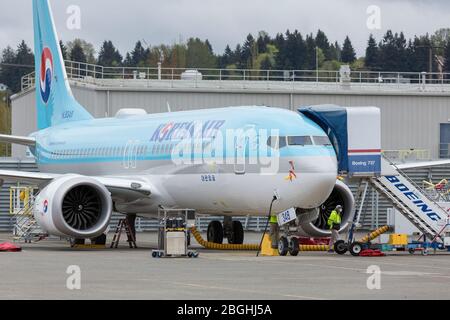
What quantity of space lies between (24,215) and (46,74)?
5.72 metres

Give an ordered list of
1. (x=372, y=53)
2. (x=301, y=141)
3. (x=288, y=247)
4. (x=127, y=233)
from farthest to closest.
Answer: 1. (x=372, y=53)
2. (x=127, y=233)
3. (x=301, y=141)
4. (x=288, y=247)

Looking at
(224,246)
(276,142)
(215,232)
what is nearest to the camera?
(276,142)

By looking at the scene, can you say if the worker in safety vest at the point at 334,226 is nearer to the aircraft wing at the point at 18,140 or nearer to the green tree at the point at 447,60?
the aircraft wing at the point at 18,140

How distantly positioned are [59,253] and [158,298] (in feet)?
51.0

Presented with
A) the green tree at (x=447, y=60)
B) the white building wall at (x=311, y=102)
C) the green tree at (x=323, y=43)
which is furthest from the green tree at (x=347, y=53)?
the white building wall at (x=311, y=102)

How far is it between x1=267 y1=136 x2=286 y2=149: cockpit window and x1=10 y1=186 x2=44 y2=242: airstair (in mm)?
12176

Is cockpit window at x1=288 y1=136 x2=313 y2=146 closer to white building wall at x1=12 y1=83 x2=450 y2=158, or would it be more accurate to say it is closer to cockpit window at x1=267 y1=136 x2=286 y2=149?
cockpit window at x1=267 y1=136 x2=286 y2=149

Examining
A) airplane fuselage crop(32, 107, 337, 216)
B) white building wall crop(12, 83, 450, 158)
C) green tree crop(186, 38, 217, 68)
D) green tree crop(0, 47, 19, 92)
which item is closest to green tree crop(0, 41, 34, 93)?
green tree crop(0, 47, 19, 92)

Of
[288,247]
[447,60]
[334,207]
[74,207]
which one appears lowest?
[288,247]

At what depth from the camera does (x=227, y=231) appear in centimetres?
4012

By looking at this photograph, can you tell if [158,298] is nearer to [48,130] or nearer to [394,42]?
[48,130]

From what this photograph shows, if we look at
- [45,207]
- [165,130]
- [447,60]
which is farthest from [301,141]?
[447,60]

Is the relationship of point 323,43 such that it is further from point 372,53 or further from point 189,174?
point 189,174
